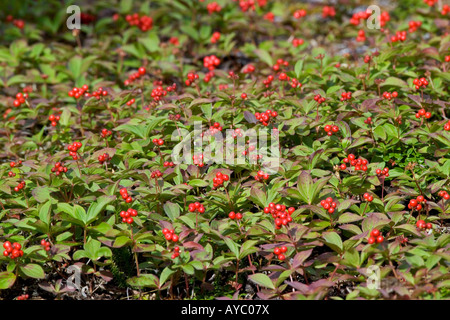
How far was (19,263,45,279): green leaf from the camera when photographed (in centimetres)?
338

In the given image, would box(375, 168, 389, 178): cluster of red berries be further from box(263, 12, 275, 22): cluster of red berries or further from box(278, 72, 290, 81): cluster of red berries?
box(263, 12, 275, 22): cluster of red berries

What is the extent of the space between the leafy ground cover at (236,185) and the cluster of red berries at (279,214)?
0.01 m

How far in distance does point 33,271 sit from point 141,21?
4046 mm

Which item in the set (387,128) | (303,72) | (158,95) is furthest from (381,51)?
(158,95)

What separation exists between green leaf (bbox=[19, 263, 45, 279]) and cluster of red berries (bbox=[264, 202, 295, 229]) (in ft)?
4.88

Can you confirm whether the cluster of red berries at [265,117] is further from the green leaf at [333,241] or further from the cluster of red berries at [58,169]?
the cluster of red berries at [58,169]

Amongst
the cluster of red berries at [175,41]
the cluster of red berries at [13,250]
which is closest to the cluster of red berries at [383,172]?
the cluster of red berries at [13,250]

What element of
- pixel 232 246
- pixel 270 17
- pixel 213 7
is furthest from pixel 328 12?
pixel 232 246

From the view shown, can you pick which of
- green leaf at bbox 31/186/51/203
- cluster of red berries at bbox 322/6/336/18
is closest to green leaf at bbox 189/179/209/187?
green leaf at bbox 31/186/51/203

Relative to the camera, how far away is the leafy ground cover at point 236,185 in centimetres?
336

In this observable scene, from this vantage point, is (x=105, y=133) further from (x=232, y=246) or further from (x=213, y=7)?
(x=213, y=7)

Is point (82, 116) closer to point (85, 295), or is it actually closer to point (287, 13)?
point (85, 295)
